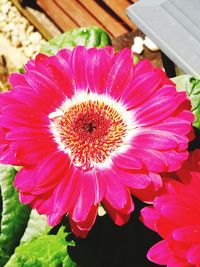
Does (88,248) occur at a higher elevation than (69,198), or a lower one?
lower

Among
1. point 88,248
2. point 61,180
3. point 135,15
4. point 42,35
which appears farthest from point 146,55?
point 61,180

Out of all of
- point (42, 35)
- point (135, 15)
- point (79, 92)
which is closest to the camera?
point (79, 92)

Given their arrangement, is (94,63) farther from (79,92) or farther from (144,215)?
(144,215)

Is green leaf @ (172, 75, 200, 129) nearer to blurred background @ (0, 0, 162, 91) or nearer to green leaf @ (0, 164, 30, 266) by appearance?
green leaf @ (0, 164, 30, 266)

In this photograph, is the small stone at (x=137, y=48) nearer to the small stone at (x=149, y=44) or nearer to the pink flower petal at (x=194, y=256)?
the small stone at (x=149, y=44)

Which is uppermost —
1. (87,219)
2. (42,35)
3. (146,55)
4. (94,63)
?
(94,63)

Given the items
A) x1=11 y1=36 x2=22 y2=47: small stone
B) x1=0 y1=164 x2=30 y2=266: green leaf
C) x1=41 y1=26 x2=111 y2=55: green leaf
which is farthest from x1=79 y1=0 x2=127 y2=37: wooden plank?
x1=0 y1=164 x2=30 y2=266: green leaf

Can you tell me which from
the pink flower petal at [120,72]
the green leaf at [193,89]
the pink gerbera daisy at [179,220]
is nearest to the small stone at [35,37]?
the green leaf at [193,89]
